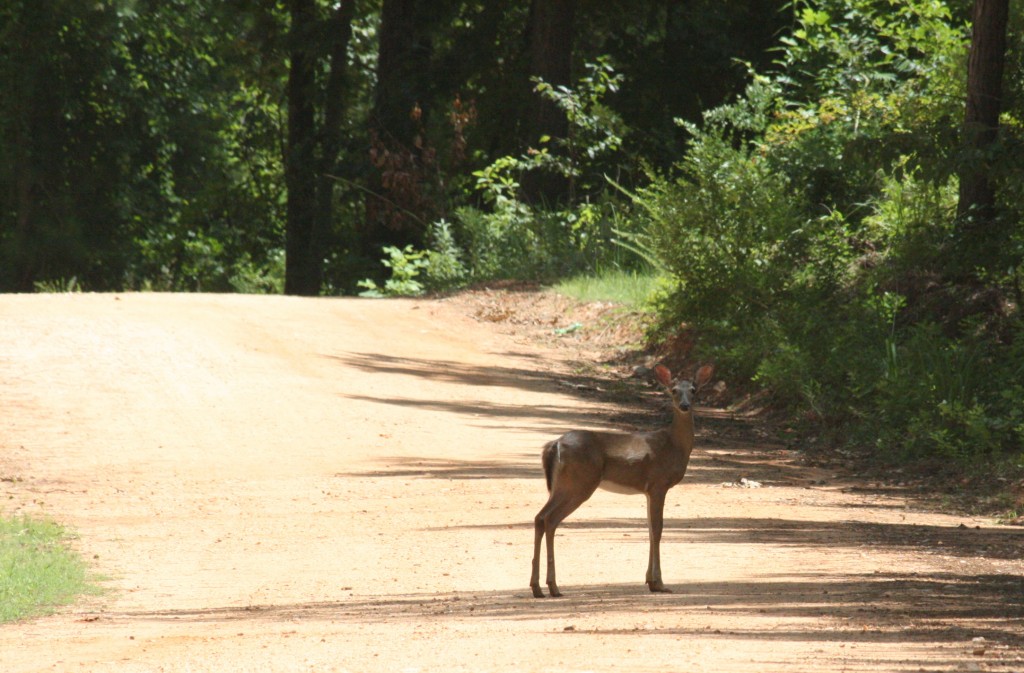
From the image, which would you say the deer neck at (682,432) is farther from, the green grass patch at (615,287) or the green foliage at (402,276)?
the green foliage at (402,276)

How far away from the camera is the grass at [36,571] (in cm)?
881

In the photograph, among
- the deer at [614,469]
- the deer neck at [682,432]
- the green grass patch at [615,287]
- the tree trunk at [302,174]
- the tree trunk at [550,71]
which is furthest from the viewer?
the tree trunk at [302,174]

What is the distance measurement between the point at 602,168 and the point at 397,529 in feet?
69.4

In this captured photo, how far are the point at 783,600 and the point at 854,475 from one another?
6387 millimetres

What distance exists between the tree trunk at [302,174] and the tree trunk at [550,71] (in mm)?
8855

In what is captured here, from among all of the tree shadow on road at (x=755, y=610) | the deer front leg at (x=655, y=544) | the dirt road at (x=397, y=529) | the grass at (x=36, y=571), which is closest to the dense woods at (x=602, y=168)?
the dirt road at (x=397, y=529)

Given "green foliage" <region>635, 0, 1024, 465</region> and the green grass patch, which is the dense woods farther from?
the green grass patch

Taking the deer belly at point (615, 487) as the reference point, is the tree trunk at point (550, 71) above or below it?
above

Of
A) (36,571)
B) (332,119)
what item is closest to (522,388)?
(36,571)

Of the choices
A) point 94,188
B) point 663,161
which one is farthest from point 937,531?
point 94,188

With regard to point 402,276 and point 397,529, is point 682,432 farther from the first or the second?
point 402,276

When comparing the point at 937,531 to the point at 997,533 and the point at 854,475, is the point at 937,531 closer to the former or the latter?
the point at 997,533

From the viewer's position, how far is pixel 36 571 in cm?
954

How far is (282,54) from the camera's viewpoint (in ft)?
126
